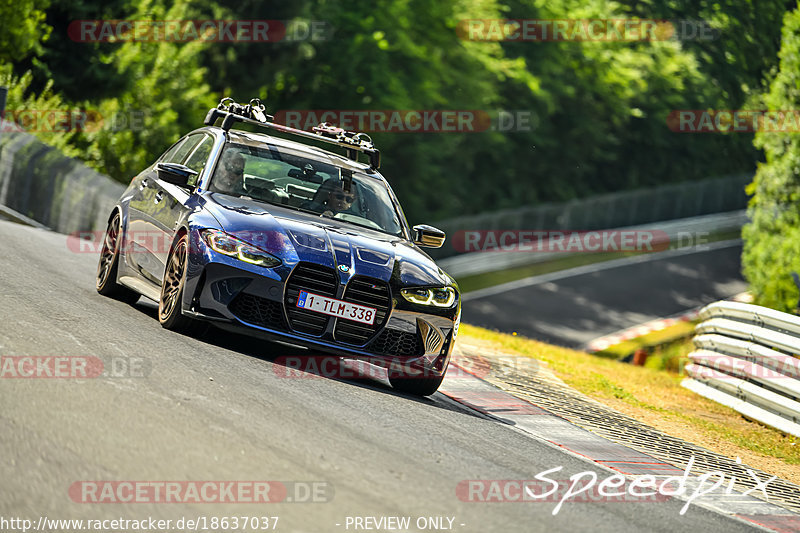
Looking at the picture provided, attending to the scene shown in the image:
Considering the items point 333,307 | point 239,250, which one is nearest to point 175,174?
point 239,250

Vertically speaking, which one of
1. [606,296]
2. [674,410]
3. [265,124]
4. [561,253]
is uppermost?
[265,124]

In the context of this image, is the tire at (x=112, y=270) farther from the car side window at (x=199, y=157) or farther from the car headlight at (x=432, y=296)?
the car headlight at (x=432, y=296)

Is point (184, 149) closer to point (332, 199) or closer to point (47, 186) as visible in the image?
point (332, 199)

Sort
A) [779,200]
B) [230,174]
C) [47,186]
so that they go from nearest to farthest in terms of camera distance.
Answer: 1. [230,174]
2. [47,186]
3. [779,200]

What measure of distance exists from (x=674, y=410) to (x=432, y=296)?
526 centimetres

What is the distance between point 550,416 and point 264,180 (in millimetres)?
3153

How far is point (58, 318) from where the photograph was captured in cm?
841

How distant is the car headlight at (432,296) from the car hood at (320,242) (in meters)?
0.06

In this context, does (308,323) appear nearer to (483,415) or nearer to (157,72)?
(483,415)

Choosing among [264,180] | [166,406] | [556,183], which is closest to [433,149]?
[556,183]

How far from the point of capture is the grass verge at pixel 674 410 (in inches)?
421

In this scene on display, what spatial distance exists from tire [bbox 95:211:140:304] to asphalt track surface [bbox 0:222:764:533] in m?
1.19

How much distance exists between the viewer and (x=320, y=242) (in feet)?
27.9

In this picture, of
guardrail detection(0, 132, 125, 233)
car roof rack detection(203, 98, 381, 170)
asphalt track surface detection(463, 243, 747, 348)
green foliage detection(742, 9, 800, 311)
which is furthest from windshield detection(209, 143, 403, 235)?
asphalt track surface detection(463, 243, 747, 348)
